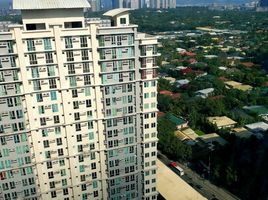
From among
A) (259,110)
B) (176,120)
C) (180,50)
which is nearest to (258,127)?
(259,110)

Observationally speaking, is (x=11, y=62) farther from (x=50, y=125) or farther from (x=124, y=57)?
(x=124, y=57)

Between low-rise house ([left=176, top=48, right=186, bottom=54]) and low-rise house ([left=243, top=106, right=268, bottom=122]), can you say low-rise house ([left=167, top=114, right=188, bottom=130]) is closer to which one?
low-rise house ([left=243, top=106, right=268, bottom=122])

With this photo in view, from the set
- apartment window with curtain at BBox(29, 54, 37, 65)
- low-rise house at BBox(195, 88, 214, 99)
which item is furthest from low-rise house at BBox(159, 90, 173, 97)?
apartment window with curtain at BBox(29, 54, 37, 65)

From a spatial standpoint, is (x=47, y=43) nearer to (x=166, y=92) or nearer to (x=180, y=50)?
(x=166, y=92)

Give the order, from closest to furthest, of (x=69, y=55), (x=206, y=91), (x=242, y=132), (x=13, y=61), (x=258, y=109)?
(x=13, y=61) → (x=69, y=55) → (x=242, y=132) → (x=258, y=109) → (x=206, y=91)

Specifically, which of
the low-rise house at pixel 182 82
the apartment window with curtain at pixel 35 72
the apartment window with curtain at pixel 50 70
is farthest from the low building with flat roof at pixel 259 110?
the apartment window with curtain at pixel 35 72

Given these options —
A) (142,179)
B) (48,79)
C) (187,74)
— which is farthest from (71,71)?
(187,74)

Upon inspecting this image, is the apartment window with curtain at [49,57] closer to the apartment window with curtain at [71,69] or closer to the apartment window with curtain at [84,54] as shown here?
the apartment window with curtain at [71,69]

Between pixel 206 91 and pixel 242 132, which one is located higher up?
pixel 206 91
